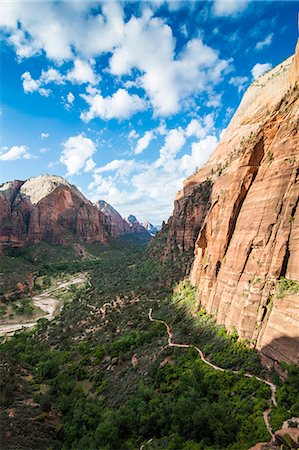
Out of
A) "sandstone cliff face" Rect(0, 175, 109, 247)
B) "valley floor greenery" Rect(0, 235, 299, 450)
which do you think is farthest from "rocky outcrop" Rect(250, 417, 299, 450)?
"sandstone cliff face" Rect(0, 175, 109, 247)

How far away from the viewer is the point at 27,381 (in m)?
33.9

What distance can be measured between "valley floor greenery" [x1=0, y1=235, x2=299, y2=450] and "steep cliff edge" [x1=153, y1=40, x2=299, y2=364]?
8.10 feet

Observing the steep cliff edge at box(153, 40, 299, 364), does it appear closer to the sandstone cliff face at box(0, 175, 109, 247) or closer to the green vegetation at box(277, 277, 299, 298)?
the green vegetation at box(277, 277, 299, 298)

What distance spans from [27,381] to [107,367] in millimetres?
9894

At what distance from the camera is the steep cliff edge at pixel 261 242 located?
22.9 m

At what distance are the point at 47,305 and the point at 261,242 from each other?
234 feet

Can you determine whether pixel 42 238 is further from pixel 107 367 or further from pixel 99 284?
pixel 107 367

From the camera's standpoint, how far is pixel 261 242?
27.8 m

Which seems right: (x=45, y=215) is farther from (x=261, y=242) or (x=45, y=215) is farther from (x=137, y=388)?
(x=261, y=242)

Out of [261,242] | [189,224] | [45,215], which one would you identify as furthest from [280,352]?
[45,215]

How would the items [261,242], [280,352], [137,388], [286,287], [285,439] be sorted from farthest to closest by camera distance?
1. [261,242]
2. [137,388]
3. [286,287]
4. [280,352]
5. [285,439]

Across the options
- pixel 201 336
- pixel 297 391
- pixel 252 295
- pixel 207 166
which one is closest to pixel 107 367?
pixel 201 336

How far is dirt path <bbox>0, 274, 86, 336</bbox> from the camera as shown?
211ft

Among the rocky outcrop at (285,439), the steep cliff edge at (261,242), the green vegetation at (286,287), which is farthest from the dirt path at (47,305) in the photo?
the rocky outcrop at (285,439)
